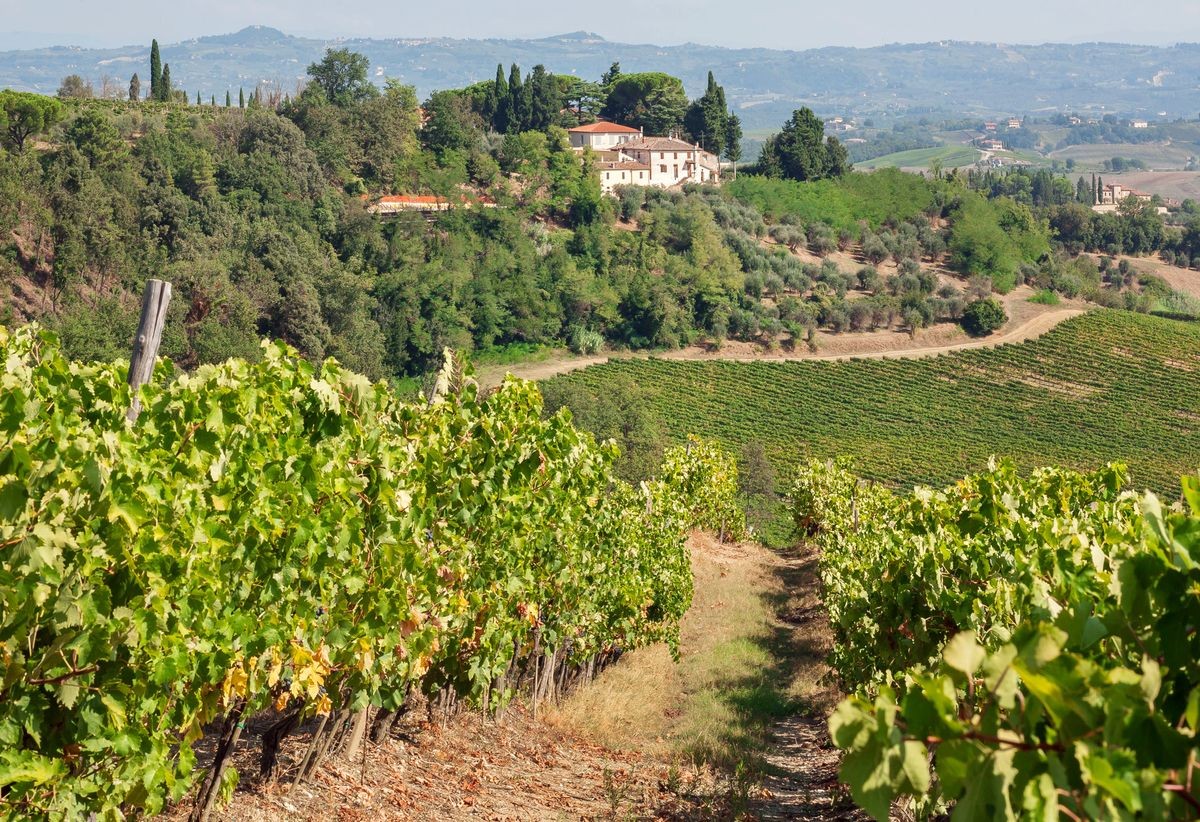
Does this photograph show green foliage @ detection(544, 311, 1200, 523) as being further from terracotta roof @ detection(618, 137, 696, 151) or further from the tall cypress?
the tall cypress

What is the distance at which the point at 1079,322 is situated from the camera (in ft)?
Answer: 264

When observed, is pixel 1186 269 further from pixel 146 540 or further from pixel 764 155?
pixel 146 540

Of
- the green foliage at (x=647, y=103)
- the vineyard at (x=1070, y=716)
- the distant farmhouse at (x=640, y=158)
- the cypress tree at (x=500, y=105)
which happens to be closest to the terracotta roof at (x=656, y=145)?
the distant farmhouse at (x=640, y=158)

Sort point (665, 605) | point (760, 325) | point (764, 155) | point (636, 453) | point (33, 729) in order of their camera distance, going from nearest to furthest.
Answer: point (33, 729) < point (665, 605) < point (636, 453) < point (760, 325) < point (764, 155)

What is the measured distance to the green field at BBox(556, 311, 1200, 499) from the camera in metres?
56.7

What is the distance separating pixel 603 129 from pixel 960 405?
47.7 meters

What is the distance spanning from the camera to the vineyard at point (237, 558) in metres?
4.72

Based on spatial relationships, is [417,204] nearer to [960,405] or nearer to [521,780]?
[960,405]

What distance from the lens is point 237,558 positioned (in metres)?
5.92

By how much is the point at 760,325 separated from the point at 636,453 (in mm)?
30818

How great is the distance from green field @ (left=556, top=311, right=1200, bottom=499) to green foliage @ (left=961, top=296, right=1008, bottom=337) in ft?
9.16

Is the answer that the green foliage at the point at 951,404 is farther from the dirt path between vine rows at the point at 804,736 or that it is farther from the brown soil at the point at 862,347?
the dirt path between vine rows at the point at 804,736

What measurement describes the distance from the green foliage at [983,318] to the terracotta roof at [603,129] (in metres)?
37.6

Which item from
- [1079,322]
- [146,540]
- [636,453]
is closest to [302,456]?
[146,540]
